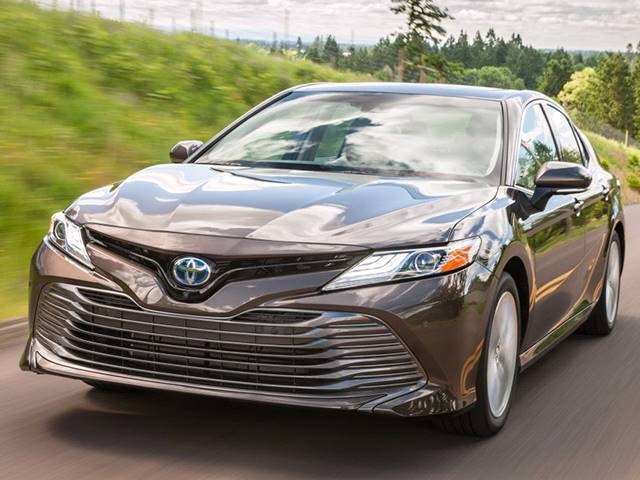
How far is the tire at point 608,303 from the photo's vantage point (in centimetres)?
786

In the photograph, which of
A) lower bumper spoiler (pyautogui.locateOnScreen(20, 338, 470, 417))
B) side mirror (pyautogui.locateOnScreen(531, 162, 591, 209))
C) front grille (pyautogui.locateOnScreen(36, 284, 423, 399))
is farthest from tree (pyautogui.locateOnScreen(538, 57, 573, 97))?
front grille (pyautogui.locateOnScreen(36, 284, 423, 399))

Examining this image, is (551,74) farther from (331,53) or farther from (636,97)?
(331,53)

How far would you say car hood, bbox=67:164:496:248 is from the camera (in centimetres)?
464

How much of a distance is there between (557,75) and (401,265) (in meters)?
181

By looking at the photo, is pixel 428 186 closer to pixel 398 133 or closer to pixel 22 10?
pixel 398 133

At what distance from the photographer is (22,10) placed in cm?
1695

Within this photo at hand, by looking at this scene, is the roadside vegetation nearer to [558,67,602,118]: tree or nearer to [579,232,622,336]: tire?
[579,232,622,336]: tire

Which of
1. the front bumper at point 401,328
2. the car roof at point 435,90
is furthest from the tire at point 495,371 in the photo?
the car roof at point 435,90

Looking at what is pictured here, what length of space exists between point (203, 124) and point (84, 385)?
12.7 metres

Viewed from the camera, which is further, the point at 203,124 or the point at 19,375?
the point at 203,124

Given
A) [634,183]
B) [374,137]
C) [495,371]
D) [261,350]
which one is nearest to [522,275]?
[495,371]

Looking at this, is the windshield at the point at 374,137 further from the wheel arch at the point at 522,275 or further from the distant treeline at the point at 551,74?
the distant treeline at the point at 551,74

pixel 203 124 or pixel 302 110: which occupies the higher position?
pixel 302 110

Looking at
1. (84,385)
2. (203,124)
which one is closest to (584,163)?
(84,385)
